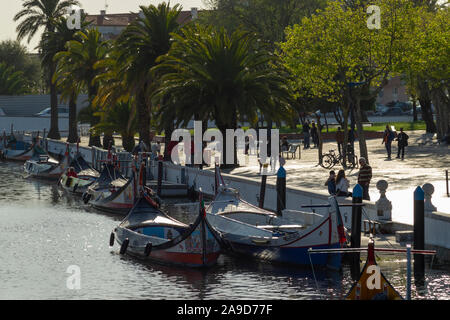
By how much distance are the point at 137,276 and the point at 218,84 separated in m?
22.0

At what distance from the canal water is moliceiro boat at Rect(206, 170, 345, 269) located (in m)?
0.40

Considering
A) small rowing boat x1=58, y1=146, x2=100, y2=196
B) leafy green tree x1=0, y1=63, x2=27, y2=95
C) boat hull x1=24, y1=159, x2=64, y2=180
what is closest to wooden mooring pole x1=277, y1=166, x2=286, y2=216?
small rowing boat x1=58, y1=146, x2=100, y2=196

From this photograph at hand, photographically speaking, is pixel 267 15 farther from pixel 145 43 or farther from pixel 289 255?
pixel 289 255

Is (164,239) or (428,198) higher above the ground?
(428,198)

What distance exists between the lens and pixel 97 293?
2275 cm

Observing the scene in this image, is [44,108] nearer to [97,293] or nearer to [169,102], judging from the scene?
[169,102]

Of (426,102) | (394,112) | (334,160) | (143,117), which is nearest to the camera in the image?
(334,160)

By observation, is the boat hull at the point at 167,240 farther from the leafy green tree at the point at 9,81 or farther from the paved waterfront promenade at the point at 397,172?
the leafy green tree at the point at 9,81

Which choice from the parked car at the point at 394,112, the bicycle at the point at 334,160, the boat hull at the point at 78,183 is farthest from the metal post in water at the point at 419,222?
the parked car at the point at 394,112

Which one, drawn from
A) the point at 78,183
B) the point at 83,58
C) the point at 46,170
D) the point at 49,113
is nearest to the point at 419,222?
the point at 78,183

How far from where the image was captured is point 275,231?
27094mm

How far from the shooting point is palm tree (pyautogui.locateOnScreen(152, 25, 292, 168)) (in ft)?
149

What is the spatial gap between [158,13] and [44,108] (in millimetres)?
60215

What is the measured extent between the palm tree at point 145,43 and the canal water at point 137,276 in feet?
63.5
